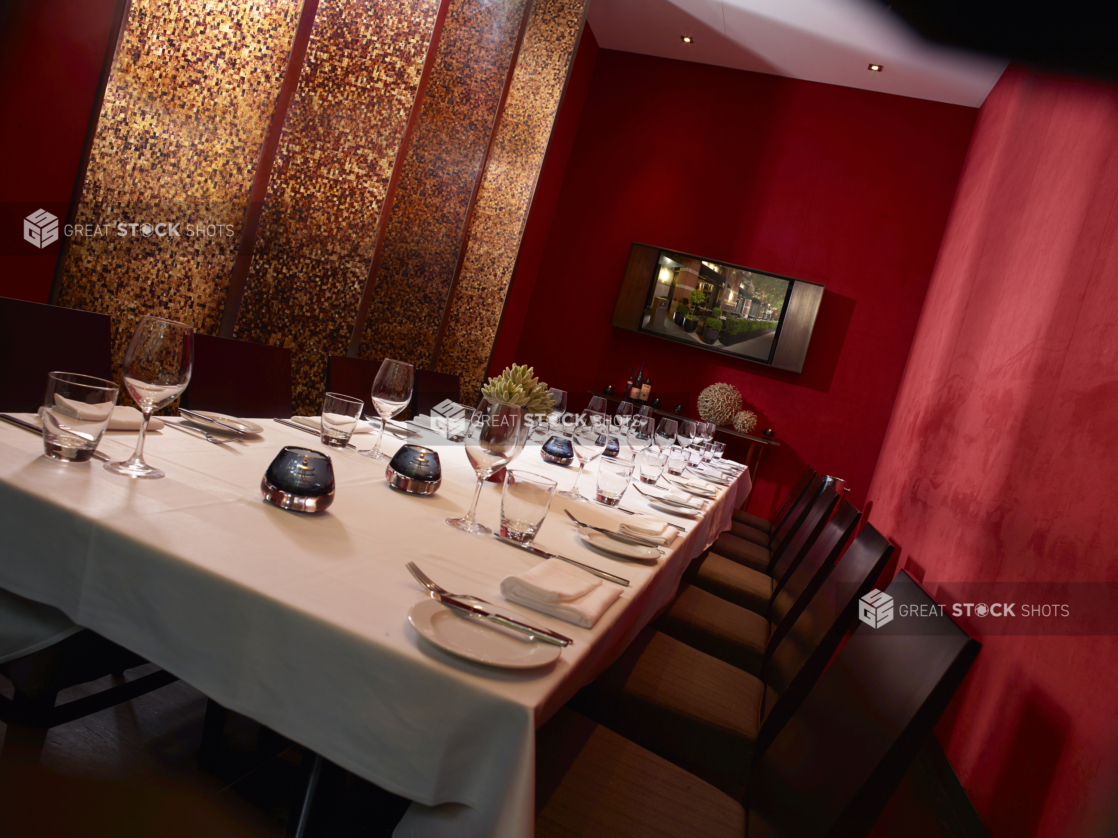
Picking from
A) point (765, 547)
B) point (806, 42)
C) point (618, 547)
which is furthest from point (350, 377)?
point (806, 42)

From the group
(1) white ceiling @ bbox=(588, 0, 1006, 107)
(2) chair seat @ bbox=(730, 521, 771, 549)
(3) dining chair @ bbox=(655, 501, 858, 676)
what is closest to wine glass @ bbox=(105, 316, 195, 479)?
(3) dining chair @ bbox=(655, 501, 858, 676)

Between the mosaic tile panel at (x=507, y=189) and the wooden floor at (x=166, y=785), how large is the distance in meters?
4.10

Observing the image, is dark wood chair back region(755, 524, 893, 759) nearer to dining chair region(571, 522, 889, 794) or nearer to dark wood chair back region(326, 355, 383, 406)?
dining chair region(571, 522, 889, 794)

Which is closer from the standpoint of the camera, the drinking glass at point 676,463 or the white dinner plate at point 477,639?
the white dinner plate at point 477,639

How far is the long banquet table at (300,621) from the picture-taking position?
2.37 feet

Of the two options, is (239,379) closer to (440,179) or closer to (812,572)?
(812,572)

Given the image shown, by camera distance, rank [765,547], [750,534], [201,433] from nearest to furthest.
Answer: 1. [201,433]
2. [765,547]
3. [750,534]

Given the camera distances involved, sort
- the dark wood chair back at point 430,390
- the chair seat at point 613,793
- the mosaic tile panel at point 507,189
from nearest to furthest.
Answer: the chair seat at point 613,793 → the dark wood chair back at point 430,390 → the mosaic tile panel at point 507,189

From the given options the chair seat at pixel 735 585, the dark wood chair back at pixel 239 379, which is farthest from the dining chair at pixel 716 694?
the dark wood chair back at pixel 239 379

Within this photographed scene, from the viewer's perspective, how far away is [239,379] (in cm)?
228

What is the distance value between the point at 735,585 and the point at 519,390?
1490mm

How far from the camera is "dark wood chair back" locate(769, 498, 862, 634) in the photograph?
220 cm

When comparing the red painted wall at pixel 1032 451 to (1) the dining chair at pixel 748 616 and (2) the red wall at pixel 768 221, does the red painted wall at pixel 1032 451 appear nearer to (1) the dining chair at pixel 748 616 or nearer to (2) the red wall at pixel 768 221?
(1) the dining chair at pixel 748 616

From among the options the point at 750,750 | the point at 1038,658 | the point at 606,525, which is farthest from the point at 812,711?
the point at 1038,658
